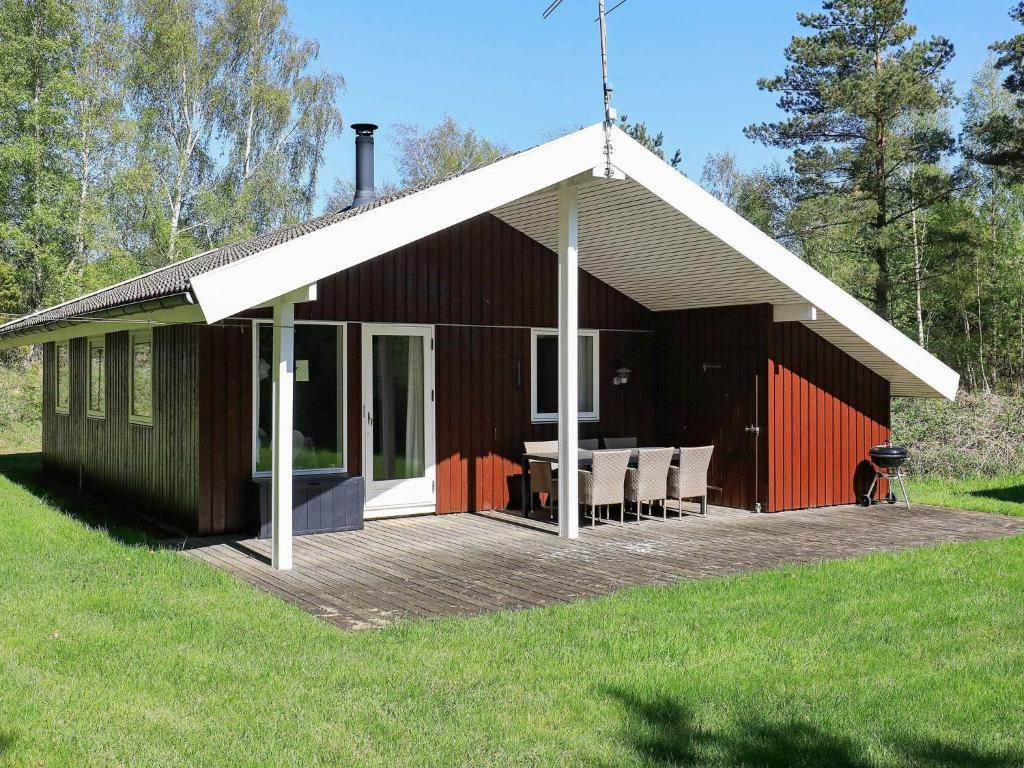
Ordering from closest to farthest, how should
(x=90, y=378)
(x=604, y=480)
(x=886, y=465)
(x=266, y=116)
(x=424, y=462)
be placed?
1. (x=604, y=480)
2. (x=424, y=462)
3. (x=886, y=465)
4. (x=90, y=378)
5. (x=266, y=116)

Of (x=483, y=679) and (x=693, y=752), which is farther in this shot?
(x=483, y=679)

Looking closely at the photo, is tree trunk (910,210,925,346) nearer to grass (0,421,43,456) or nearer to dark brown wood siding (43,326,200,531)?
dark brown wood siding (43,326,200,531)

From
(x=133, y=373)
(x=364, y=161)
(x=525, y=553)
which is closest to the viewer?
(x=525, y=553)

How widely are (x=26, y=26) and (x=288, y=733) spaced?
24.9 metres

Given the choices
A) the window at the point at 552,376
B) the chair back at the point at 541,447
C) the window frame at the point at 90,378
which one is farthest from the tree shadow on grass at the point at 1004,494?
the window frame at the point at 90,378

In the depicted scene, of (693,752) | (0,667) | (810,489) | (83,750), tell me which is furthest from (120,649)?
(810,489)

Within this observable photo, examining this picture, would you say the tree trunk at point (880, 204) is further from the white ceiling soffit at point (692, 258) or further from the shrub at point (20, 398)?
the shrub at point (20, 398)

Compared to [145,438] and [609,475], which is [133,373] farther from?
[609,475]

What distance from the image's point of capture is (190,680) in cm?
423

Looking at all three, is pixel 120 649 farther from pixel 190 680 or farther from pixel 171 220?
pixel 171 220

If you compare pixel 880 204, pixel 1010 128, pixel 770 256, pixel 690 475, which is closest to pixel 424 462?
pixel 690 475

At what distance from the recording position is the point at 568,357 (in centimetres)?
813

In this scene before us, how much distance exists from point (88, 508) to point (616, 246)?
20.4ft

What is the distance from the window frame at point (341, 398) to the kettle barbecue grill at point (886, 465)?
5.73 metres
